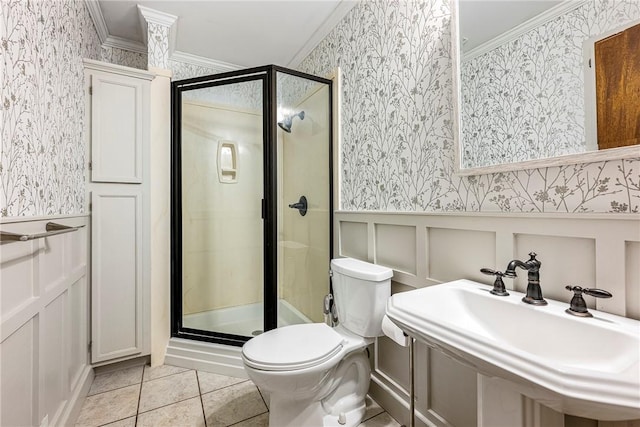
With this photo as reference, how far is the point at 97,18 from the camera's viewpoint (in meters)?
1.96

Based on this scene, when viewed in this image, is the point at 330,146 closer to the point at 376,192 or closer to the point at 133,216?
the point at 376,192

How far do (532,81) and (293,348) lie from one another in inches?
53.1

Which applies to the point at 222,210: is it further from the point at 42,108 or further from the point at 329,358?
the point at 329,358

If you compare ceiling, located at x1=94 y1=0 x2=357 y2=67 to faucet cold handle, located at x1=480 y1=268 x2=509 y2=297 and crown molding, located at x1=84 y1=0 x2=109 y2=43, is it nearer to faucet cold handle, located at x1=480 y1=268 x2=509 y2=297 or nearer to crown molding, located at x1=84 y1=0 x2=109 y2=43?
crown molding, located at x1=84 y1=0 x2=109 y2=43

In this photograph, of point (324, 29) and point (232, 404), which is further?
point (324, 29)

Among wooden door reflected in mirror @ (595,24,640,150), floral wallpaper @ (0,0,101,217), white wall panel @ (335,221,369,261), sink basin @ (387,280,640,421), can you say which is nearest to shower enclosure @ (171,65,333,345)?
white wall panel @ (335,221,369,261)

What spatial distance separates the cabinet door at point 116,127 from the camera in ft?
5.78

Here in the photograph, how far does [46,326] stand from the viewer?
1117mm

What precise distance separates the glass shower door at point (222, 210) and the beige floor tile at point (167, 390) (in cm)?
32

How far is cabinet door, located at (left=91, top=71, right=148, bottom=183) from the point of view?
1761 millimetres

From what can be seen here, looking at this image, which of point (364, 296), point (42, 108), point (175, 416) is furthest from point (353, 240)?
point (42, 108)

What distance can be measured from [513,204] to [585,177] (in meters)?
0.21

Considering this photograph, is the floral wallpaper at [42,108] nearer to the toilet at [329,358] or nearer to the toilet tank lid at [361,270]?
the toilet at [329,358]

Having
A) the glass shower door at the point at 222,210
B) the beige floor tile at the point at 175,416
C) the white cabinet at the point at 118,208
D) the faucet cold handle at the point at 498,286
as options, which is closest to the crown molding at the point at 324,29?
the glass shower door at the point at 222,210
